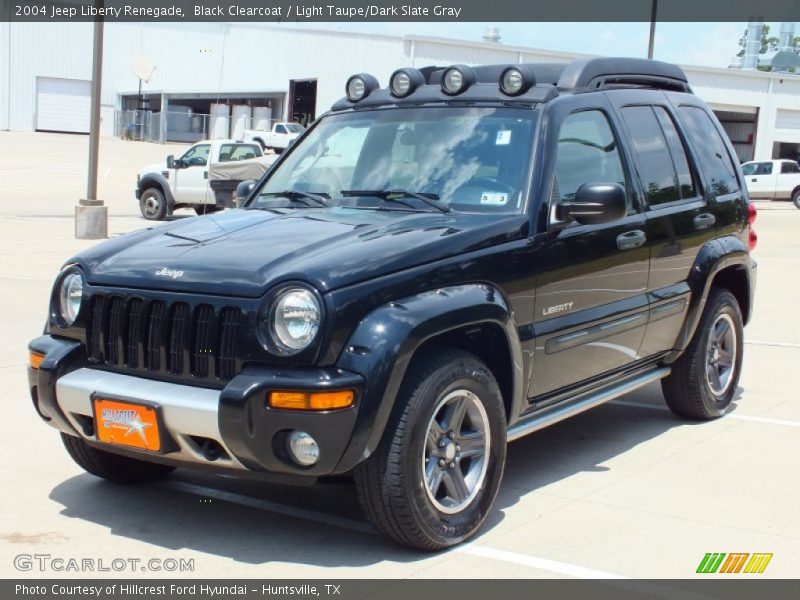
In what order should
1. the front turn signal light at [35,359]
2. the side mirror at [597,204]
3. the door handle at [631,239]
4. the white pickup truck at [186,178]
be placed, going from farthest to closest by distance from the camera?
the white pickup truck at [186,178] < the door handle at [631,239] < the side mirror at [597,204] < the front turn signal light at [35,359]

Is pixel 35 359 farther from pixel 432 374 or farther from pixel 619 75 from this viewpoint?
pixel 619 75

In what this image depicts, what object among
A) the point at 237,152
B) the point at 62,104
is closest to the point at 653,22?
the point at 237,152

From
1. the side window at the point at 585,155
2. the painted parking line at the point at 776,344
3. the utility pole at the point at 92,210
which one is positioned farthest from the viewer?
the utility pole at the point at 92,210

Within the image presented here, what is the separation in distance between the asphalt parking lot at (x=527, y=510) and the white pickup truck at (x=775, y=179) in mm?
35338

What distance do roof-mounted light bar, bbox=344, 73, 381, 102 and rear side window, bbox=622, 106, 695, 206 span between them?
1414mm

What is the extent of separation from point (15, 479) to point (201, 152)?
19307 mm

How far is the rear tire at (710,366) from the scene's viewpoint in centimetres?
679

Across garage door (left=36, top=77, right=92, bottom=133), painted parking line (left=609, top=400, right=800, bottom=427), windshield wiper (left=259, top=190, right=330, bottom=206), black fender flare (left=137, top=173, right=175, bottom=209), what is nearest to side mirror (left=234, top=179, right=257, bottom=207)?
windshield wiper (left=259, top=190, right=330, bottom=206)

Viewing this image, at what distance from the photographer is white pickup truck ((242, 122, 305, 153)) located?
131ft

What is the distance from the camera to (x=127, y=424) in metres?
4.45

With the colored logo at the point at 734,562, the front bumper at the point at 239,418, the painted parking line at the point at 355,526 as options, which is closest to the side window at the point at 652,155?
the colored logo at the point at 734,562

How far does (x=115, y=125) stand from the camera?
6481 centimetres

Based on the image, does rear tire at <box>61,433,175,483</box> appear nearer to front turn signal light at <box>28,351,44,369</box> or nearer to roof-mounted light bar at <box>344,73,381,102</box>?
A: front turn signal light at <box>28,351,44,369</box>

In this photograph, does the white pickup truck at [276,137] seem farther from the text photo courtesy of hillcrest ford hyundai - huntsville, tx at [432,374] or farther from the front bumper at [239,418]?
the front bumper at [239,418]
